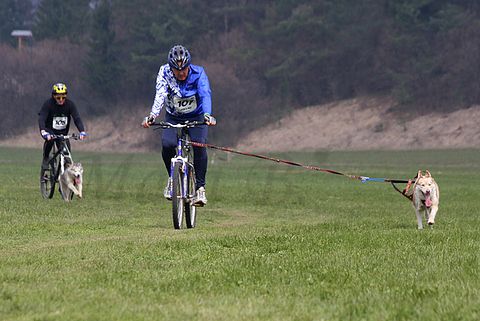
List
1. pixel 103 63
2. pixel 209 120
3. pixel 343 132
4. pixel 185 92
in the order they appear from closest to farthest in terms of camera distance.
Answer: pixel 209 120
pixel 185 92
pixel 343 132
pixel 103 63

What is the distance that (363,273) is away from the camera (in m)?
8.95

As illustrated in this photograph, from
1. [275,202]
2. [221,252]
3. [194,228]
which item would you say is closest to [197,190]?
[194,228]

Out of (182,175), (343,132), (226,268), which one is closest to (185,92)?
(182,175)

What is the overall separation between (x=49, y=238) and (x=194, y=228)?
7.69ft

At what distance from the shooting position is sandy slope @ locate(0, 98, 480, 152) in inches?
2562

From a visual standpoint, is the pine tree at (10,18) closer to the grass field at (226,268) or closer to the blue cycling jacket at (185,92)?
the grass field at (226,268)

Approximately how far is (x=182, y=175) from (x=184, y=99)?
1035 mm

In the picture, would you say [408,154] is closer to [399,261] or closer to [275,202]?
[275,202]

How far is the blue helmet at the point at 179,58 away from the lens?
13.6 metres

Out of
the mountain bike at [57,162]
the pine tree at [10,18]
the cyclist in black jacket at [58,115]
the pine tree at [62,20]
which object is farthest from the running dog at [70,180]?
the pine tree at [10,18]

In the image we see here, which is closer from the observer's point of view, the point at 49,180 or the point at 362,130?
the point at 49,180

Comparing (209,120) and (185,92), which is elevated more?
(185,92)

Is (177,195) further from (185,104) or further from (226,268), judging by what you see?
(226,268)

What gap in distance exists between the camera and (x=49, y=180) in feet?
67.6
